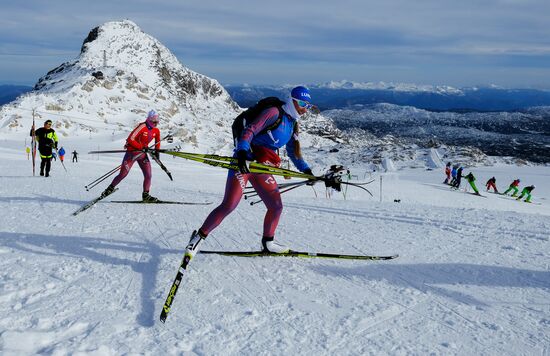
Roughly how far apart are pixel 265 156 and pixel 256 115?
0.69 m

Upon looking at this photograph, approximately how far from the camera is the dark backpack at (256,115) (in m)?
4.79

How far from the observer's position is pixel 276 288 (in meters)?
4.54

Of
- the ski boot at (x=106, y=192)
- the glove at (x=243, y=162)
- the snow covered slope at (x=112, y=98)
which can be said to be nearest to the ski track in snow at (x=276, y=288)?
the ski boot at (x=106, y=192)

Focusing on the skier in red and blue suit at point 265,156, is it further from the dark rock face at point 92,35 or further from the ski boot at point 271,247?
the dark rock face at point 92,35

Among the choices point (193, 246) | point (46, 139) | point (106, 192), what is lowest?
point (106, 192)

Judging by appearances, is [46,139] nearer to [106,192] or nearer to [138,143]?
[106,192]

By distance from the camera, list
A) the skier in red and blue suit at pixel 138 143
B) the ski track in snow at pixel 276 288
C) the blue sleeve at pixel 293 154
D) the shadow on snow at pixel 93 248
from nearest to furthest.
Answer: the ski track in snow at pixel 276 288 < the shadow on snow at pixel 93 248 < the blue sleeve at pixel 293 154 < the skier in red and blue suit at pixel 138 143

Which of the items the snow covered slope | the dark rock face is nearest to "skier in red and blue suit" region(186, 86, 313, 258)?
the snow covered slope

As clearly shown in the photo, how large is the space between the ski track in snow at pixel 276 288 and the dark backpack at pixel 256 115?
1.73 meters

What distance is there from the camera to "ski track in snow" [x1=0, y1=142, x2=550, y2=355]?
11.2 ft

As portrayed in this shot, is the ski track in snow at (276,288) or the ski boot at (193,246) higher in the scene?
the ski boot at (193,246)

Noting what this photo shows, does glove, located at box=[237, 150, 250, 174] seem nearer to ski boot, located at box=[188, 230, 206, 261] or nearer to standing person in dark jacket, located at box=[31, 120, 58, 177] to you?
ski boot, located at box=[188, 230, 206, 261]

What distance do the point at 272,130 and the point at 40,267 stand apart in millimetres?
3279

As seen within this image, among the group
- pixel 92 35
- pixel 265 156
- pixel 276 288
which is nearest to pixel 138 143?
pixel 265 156
